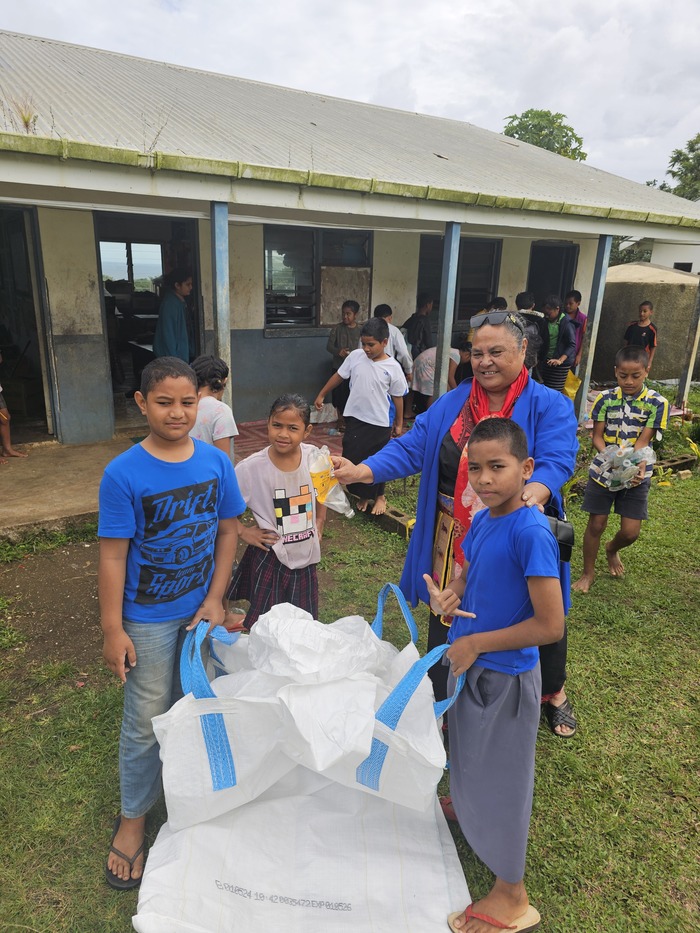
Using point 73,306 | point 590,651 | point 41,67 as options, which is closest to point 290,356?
point 73,306

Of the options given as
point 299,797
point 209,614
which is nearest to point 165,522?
point 209,614

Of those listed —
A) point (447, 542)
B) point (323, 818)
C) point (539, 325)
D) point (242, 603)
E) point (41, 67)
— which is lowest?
point (242, 603)

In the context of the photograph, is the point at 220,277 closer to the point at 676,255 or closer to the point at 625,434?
the point at 625,434

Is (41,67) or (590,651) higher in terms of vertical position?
(41,67)

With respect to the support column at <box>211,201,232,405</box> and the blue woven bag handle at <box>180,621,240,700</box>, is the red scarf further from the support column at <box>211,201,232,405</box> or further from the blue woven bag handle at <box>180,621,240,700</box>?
the support column at <box>211,201,232,405</box>

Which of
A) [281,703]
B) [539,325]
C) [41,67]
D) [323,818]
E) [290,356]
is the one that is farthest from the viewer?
[290,356]

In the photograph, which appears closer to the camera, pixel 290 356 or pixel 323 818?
pixel 323 818

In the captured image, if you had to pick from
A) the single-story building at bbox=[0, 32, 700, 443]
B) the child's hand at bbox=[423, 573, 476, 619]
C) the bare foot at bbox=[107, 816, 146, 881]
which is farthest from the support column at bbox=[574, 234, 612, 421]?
the bare foot at bbox=[107, 816, 146, 881]

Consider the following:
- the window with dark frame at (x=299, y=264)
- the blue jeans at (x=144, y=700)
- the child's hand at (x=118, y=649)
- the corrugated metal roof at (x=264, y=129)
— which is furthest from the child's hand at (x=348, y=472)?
the window with dark frame at (x=299, y=264)

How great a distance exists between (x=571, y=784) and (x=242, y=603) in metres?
2.16

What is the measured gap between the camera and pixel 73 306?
6.52 m

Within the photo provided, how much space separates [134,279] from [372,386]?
A: 20.5ft

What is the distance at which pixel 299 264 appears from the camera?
8.32 m

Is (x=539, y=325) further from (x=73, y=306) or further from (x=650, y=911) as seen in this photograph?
(x=650, y=911)
